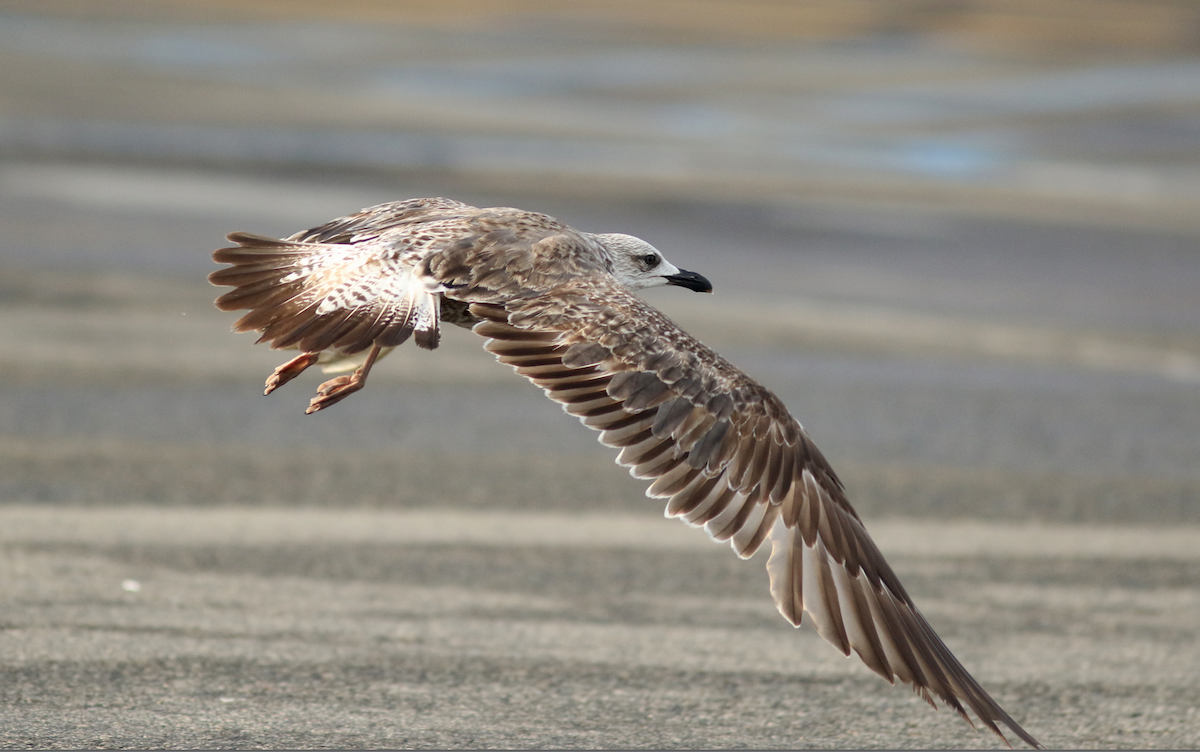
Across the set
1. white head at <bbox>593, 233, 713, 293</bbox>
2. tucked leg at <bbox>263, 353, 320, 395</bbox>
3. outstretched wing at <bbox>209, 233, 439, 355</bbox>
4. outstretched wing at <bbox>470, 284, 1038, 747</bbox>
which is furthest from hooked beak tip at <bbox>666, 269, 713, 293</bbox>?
tucked leg at <bbox>263, 353, 320, 395</bbox>

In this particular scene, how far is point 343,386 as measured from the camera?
468 centimetres

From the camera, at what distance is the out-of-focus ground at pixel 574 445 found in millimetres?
5258

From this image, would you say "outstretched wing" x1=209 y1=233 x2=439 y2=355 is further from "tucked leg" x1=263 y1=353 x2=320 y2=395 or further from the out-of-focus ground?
the out-of-focus ground

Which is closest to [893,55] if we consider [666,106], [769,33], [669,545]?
[769,33]

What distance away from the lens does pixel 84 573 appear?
6039 mm

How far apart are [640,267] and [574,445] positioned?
2.93 metres

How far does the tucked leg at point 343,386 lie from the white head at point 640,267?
982 mm

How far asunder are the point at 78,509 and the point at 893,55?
23.7 m

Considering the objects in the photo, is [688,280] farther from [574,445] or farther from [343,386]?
[574,445]

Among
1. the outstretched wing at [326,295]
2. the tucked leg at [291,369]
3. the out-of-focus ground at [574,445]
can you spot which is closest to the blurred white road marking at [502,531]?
the out-of-focus ground at [574,445]

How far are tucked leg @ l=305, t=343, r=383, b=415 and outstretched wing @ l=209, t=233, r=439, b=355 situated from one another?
0.05 meters

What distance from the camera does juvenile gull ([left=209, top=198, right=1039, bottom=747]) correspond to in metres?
4.54

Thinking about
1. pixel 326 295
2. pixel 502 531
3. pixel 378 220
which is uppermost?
pixel 378 220

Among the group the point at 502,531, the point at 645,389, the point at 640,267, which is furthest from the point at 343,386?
the point at 502,531
